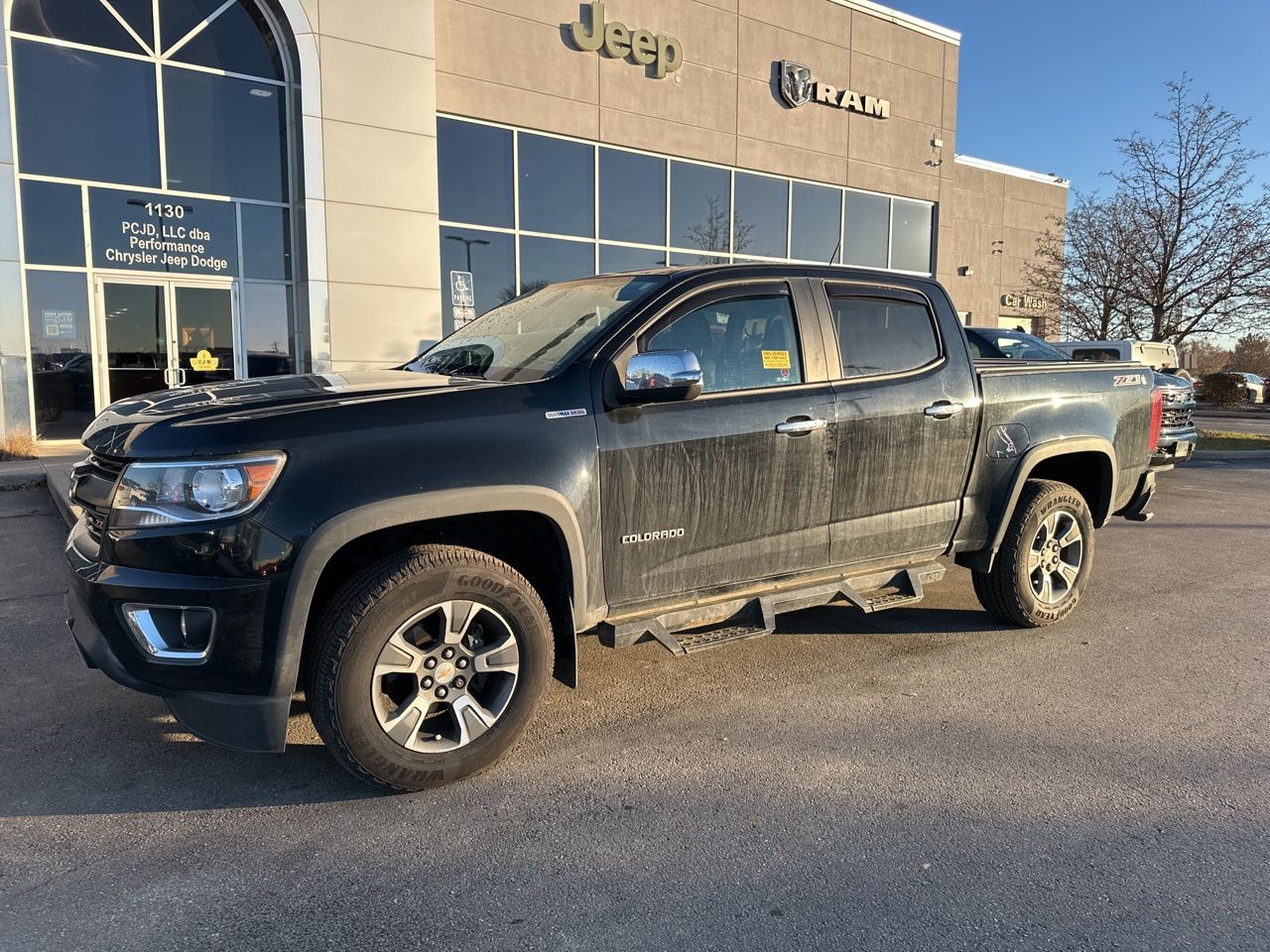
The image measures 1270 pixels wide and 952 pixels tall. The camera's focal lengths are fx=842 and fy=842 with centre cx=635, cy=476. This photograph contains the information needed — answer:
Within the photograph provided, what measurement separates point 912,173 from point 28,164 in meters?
18.2

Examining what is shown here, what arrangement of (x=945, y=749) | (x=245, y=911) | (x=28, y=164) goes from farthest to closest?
Answer: (x=28, y=164)
(x=945, y=749)
(x=245, y=911)

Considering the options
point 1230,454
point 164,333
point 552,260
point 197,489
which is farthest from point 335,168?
point 1230,454

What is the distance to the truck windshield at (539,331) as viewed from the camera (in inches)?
139

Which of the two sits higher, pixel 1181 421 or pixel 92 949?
pixel 1181 421

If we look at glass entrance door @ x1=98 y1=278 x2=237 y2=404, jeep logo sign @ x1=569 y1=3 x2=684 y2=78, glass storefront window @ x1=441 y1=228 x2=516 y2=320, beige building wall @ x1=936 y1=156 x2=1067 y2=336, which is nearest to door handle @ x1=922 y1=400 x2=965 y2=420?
glass storefront window @ x1=441 y1=228 x2=516 y2=320

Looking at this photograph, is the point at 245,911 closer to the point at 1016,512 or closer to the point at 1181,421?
the point at 1016,512

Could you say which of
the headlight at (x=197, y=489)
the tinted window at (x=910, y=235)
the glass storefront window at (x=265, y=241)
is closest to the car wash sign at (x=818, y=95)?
the tinted window at (x=910, y=235)

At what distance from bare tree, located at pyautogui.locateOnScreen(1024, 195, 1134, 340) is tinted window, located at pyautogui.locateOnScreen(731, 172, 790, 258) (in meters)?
6.53

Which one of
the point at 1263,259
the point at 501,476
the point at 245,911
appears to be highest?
the point at 1263,259

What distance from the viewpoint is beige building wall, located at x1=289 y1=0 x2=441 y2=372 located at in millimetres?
12492

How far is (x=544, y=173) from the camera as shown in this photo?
1516cm

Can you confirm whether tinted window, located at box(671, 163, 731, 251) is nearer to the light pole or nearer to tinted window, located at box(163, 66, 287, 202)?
the light pole

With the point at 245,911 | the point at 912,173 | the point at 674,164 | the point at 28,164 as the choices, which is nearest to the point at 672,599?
the point at 245,911

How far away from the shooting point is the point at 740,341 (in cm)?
384
